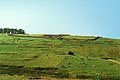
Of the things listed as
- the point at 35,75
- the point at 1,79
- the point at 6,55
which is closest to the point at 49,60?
the point at 6,55

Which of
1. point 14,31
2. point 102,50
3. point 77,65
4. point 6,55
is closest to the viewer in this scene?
point 77,65

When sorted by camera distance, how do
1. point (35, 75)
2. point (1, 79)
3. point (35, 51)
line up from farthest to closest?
point (35, 51) < point (35, 75) < point (1, 79)

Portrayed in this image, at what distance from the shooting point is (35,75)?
59188mm

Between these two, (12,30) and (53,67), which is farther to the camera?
(12,30)

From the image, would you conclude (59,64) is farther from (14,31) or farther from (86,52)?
(14,31)

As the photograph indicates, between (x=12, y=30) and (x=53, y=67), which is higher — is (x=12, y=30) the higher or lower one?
the higher one

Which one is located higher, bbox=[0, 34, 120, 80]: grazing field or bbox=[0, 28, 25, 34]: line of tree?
bbox=[0, 28, 25, 34]: line of tree

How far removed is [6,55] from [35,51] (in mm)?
11289

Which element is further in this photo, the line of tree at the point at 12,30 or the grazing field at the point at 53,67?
the line of tree at the point at 12,30

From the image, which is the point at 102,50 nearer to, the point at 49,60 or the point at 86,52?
the point at 86,52

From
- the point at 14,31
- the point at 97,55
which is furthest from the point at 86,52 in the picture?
the point at 14,31

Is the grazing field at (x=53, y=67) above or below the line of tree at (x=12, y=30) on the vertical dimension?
below

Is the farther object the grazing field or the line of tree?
the line of tree

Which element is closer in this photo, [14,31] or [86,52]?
[86,52]
